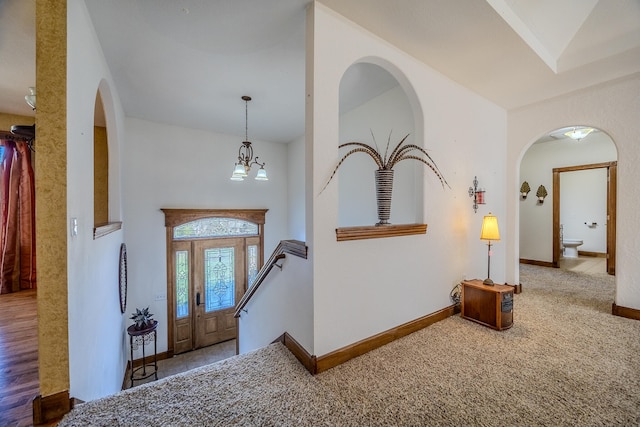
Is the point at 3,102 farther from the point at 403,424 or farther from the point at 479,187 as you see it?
the point at 479,187

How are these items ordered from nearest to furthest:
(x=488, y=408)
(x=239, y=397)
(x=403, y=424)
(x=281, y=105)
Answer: (x=403, y=424), (x=488, y=408), (x=239, y=397), (x=281, y=105)

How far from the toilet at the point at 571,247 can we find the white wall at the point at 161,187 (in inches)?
306

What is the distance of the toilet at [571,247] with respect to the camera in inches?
238

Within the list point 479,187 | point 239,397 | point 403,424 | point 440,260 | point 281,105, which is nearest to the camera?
point 403,424

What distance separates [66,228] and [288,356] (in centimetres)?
175

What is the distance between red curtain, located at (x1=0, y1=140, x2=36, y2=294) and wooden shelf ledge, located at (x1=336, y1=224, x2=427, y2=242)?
519 centimetres

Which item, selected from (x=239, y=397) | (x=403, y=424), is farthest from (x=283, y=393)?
(x=403, y=424)

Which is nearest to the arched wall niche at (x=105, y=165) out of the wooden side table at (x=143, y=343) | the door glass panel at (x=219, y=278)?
the wooden side table at (x=143, y=343)

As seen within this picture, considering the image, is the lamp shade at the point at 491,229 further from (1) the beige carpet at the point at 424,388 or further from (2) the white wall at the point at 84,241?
(2) the white wall at the point at 84,241

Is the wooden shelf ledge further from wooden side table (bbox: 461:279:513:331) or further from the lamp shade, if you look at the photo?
wooden side table (bbox: 461:279:513:331)

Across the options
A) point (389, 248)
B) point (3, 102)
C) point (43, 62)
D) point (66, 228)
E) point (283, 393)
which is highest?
point (3, 102)

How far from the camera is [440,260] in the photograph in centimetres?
275

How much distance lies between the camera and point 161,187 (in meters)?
4.84

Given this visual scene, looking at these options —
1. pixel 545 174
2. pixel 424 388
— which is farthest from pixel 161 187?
pixel 545 174
